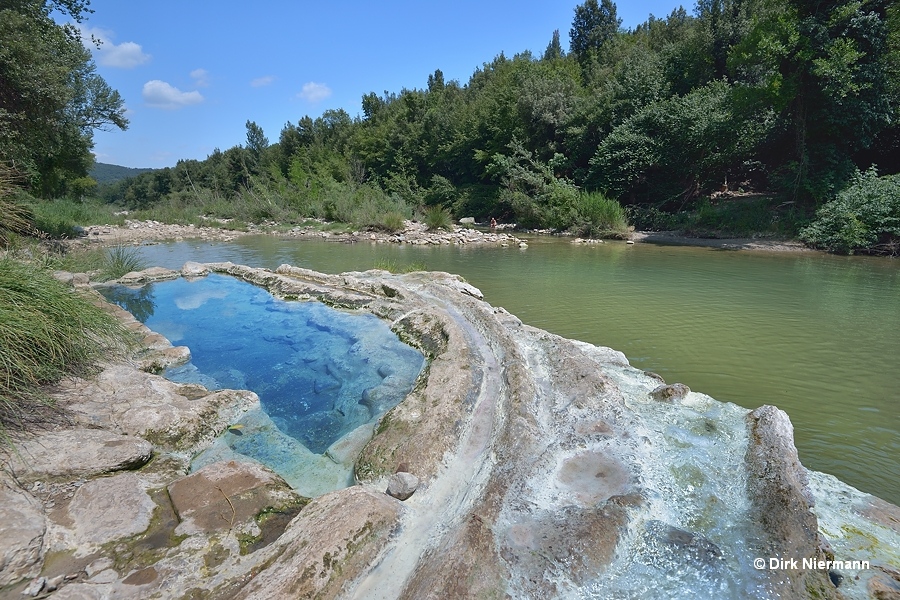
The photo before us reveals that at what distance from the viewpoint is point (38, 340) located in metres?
3.48

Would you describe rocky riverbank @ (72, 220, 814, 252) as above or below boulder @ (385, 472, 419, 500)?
above

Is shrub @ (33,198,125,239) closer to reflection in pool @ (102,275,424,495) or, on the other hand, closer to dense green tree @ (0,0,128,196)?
Result: dense green tree @ (0,0,128,196)

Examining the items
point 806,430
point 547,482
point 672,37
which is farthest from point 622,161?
point 547,482

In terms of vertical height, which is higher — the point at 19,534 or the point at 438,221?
the point at 438,221

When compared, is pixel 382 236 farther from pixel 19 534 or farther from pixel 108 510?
pixel 19 534

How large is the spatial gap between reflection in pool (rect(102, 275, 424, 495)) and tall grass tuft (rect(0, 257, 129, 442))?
1.05m

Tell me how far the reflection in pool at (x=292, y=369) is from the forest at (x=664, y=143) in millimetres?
4655

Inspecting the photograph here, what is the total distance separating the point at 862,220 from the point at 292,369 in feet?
53.7

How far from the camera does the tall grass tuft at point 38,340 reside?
3078 millimetres

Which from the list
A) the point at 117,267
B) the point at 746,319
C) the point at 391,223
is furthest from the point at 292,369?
the point at 391,223

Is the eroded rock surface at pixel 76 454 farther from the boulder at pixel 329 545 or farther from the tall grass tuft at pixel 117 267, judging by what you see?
the tall grass tuft at pixel 117 267

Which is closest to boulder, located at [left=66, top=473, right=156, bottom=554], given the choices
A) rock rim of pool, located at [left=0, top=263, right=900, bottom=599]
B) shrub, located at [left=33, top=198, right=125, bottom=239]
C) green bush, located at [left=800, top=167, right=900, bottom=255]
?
rock rim of pool, located at [left=0, top=263, right=900, bottom=599]

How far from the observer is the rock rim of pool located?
2.10 m

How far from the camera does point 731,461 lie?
118 inches
